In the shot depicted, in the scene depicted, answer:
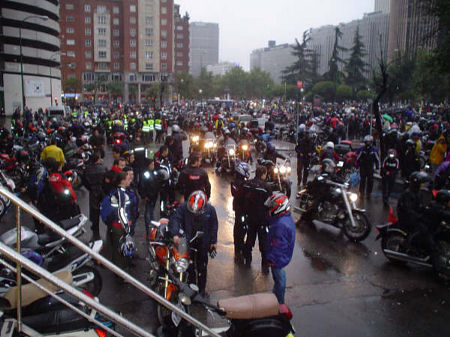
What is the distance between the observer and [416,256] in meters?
7.03

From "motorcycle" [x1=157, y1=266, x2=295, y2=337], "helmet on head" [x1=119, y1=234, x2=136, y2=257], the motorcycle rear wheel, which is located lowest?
the motorcycle rear wheel

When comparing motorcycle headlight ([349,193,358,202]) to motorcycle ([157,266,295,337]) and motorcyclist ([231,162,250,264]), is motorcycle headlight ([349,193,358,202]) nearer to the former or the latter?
motorcyclist ([231,162,250,264])

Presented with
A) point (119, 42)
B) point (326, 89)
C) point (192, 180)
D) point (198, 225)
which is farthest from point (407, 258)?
point (119, 42)

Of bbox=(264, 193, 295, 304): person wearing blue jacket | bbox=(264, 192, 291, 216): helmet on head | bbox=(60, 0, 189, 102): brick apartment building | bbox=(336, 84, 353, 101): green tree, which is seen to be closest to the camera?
bbox=(264, 193, 295, 304): person wearing blue jacket

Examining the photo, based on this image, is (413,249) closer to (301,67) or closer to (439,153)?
(439,153)

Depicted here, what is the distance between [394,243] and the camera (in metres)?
7.29

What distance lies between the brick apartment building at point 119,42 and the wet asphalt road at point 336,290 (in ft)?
313

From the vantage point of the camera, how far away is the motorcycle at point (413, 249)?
6.57m

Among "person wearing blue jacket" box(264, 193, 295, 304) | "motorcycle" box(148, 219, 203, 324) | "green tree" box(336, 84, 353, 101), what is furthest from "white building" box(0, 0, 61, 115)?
"person wearing blue jacket" box(264, 193, 295, 304)

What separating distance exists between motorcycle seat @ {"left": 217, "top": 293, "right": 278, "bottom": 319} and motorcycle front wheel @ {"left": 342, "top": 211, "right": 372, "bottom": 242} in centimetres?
502

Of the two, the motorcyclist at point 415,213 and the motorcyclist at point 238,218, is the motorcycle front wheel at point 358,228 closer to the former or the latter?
the motorcyclist at point 415,213

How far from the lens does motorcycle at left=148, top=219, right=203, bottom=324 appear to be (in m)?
4.82

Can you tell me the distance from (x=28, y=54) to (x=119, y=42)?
43761mm

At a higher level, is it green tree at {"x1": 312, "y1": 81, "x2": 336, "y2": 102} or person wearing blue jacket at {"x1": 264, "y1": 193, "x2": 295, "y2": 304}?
green tree at {"x1": 312, "y1": 81, "x2": 336, "y2": 102}
